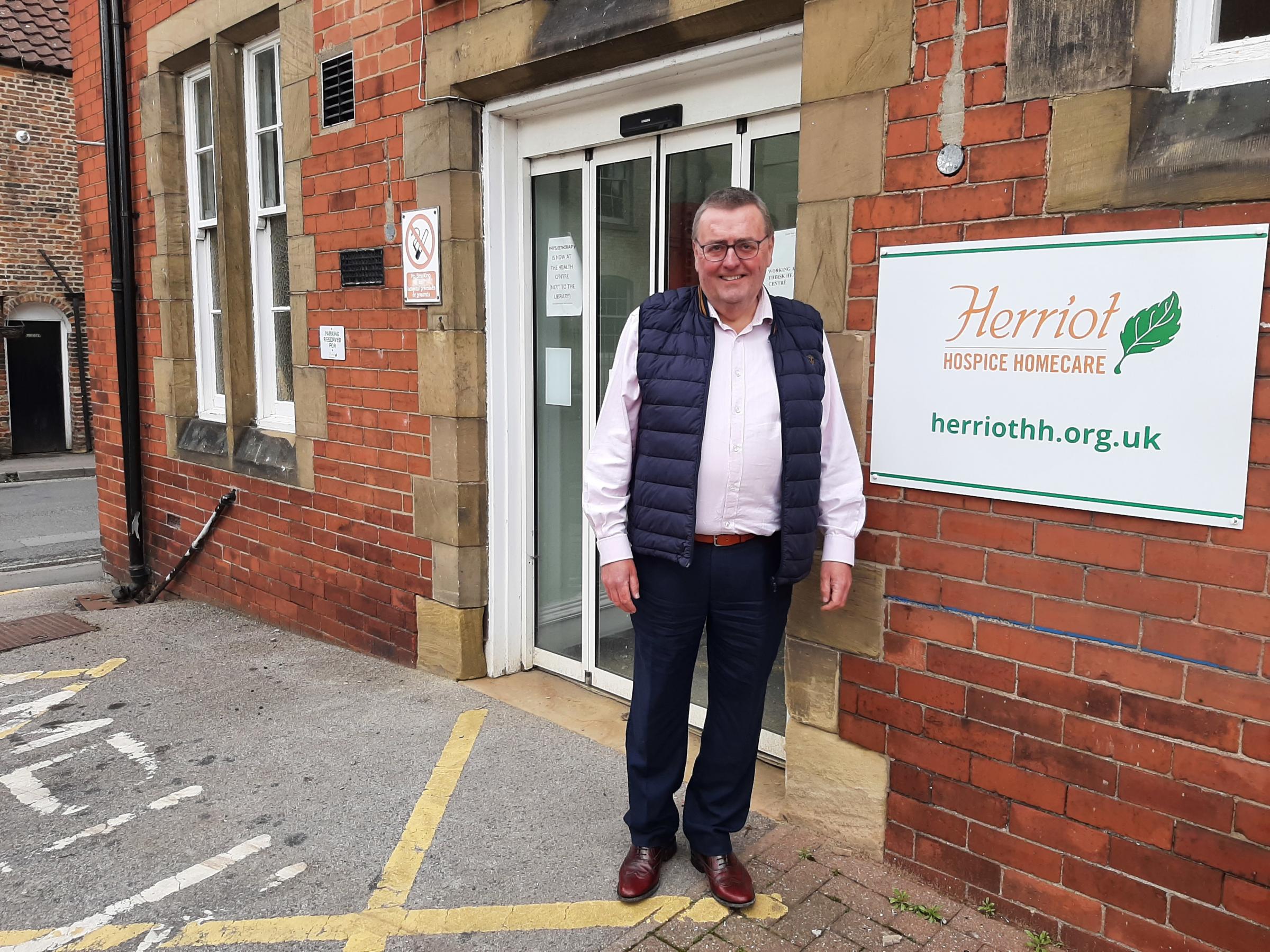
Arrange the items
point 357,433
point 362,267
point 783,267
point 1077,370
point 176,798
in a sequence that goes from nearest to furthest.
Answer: point 1077,370 → point 783,267 → point 176,798 → point 362,267 → point 357,433

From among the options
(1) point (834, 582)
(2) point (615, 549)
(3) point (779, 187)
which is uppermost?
(3) point (779, 187)

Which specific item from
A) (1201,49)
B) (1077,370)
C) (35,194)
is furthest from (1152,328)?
(35,194)

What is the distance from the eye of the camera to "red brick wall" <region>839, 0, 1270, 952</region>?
93.4 inches

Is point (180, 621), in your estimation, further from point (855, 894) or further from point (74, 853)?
point (855, 894)

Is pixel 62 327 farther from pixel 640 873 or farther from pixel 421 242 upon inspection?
pixel 640 873

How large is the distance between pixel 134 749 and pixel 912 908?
328 centimetres

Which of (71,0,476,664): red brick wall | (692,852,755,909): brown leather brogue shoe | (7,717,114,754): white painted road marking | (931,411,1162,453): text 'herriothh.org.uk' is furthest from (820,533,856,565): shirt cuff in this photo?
(7,717,114,754): white painted road marking

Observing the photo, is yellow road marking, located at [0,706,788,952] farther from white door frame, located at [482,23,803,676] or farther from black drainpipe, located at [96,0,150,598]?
black drainpipe, located at [96,0,150,598]

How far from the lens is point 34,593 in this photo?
7.38 meters

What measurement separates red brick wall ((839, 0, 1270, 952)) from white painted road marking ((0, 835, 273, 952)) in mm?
2119

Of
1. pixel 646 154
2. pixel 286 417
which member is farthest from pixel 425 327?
pixel 286 417

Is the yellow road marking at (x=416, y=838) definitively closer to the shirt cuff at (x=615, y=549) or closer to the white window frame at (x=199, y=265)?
the shirt cuff at (x=615, y=549)

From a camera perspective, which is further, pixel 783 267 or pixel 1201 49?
pixel 783 267

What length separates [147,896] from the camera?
3.04m
